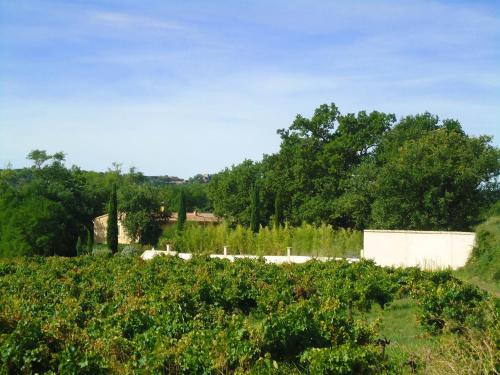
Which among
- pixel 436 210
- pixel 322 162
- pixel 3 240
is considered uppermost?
pixel 322 162

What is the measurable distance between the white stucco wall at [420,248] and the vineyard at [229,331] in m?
12.4

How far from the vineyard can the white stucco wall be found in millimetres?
12395

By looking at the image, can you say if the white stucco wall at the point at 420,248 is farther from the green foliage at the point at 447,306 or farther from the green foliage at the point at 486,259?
the green foliage at the point at 447,306

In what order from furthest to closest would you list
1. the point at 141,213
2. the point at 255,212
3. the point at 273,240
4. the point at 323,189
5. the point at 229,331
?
the point at 141,213
the point at 255,212
the point at 323,189
the point at 273,240
the point at 229,331

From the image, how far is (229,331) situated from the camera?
27.1 feet

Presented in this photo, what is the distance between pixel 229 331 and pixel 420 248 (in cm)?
2196

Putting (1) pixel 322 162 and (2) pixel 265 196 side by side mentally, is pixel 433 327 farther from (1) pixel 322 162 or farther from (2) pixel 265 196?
(2) pixel 265 196

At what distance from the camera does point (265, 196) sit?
164 ft

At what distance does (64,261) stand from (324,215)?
21.5m

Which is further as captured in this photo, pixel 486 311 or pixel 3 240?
pixel 3 240

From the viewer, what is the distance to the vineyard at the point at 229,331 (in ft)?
25.2

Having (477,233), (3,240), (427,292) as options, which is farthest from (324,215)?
(427,292)

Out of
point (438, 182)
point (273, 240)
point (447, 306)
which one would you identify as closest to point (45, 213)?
point (273, 240)

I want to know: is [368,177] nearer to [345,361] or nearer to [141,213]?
[141,213]
